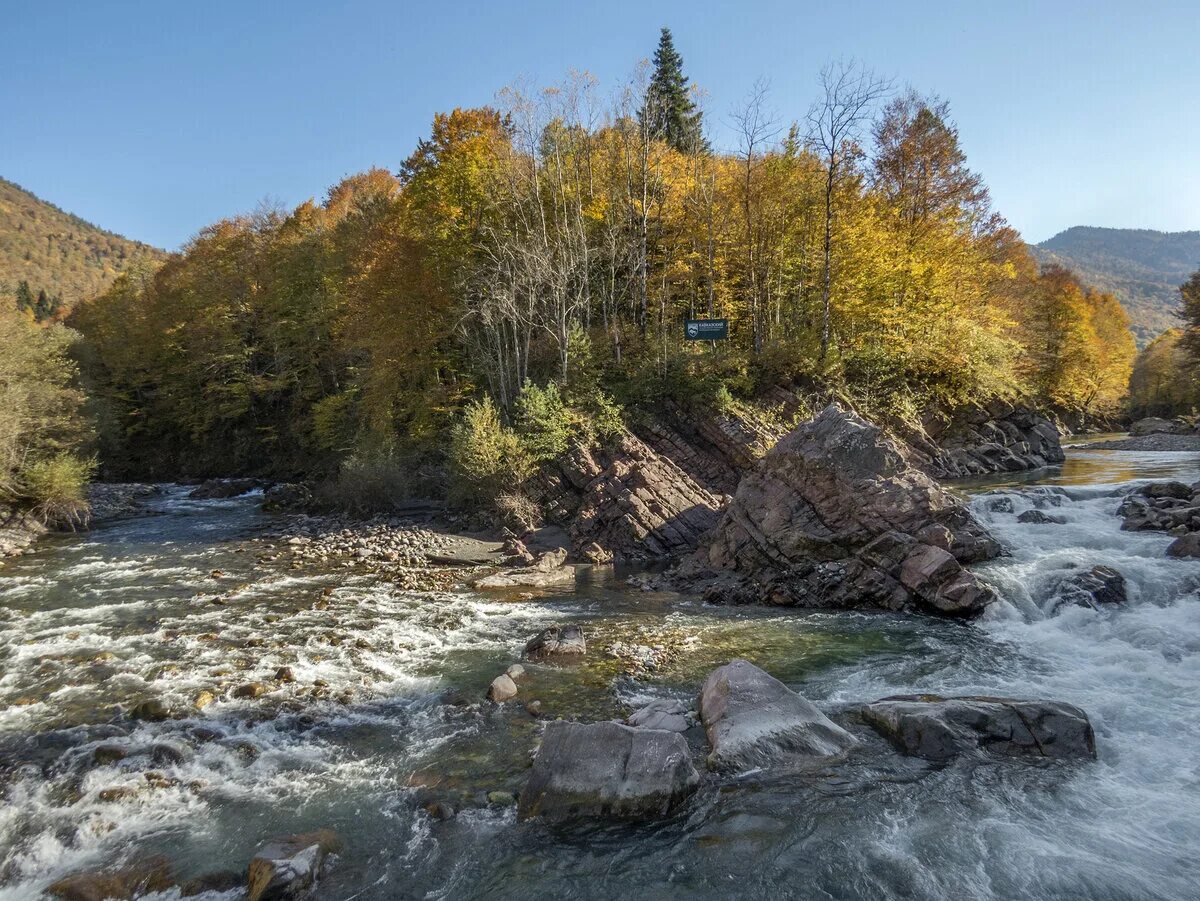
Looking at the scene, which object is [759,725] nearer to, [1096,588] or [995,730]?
[995,730]

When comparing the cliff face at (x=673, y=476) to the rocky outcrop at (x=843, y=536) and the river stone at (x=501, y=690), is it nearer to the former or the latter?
the rocky outcrop at (x=843, y=536)

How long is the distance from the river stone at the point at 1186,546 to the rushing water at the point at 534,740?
0.51 m

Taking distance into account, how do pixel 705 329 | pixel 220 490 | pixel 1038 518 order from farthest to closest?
pixel 220 490 → pixel 705 329 → pixel 1038 518

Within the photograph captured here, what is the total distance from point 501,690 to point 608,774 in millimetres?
3270

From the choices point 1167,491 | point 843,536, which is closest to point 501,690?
point 843,536

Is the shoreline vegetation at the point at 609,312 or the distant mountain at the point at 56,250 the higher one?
the distant mountain at the point at 56,250

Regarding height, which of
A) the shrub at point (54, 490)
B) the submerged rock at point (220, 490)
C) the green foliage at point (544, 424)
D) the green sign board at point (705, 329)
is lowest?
the submerged rock at point (220, 490)

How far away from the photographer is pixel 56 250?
138875mm

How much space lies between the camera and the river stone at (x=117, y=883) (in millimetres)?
5867

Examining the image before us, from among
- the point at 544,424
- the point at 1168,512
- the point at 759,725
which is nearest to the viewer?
the point at 759,725

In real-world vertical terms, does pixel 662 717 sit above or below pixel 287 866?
below

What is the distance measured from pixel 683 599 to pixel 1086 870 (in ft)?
31.4

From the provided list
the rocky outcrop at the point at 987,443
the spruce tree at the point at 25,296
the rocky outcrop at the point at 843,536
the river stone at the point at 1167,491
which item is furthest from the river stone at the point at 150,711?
the spruce tree at the point at 25,296

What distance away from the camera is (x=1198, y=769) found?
7348mm
